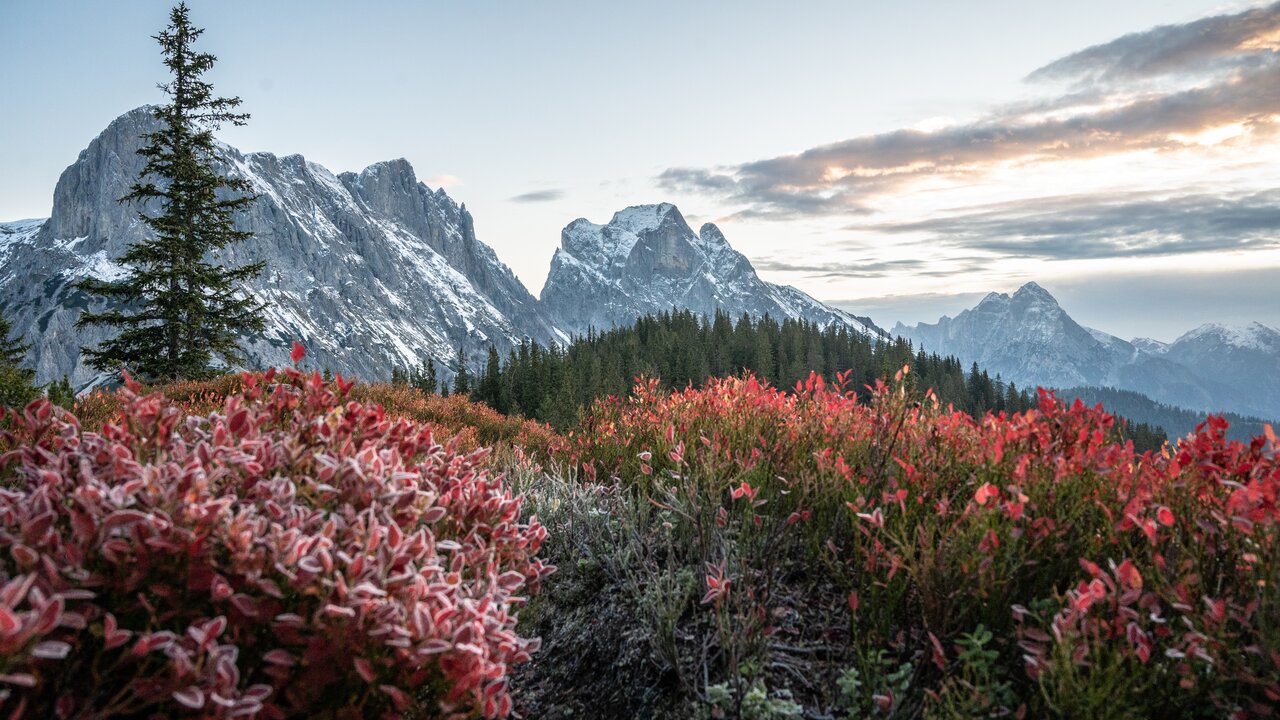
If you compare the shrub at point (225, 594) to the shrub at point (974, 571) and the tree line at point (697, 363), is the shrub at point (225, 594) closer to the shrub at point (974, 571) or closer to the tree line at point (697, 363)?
the shrub at point (974, 571)

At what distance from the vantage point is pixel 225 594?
6.37 ft

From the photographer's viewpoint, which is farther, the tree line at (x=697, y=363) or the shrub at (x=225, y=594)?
the tree line at (x=697, y=363)

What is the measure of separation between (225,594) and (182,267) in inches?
1003

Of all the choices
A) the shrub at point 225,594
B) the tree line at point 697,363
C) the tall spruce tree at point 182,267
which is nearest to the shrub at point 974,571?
the shrub at point 225,594

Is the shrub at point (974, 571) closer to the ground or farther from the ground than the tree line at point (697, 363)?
farther from the ground

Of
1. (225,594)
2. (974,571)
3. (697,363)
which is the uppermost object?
(225,594)

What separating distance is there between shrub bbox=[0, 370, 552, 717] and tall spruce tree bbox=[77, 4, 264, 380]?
2307cm

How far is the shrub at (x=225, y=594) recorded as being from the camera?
6.04 ft

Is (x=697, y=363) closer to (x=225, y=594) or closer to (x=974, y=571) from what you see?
(x=974, y=571)

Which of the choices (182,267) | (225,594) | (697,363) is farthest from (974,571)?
(697,363)

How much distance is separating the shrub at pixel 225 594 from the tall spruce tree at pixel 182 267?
908 inches

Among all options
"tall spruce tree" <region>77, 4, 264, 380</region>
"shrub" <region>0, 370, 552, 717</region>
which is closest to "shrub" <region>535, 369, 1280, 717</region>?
"shrub" <region>0, 370, 552, 717</region>

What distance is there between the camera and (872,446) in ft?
13.4

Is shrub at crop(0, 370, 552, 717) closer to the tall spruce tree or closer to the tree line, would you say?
the tall spruce tree
